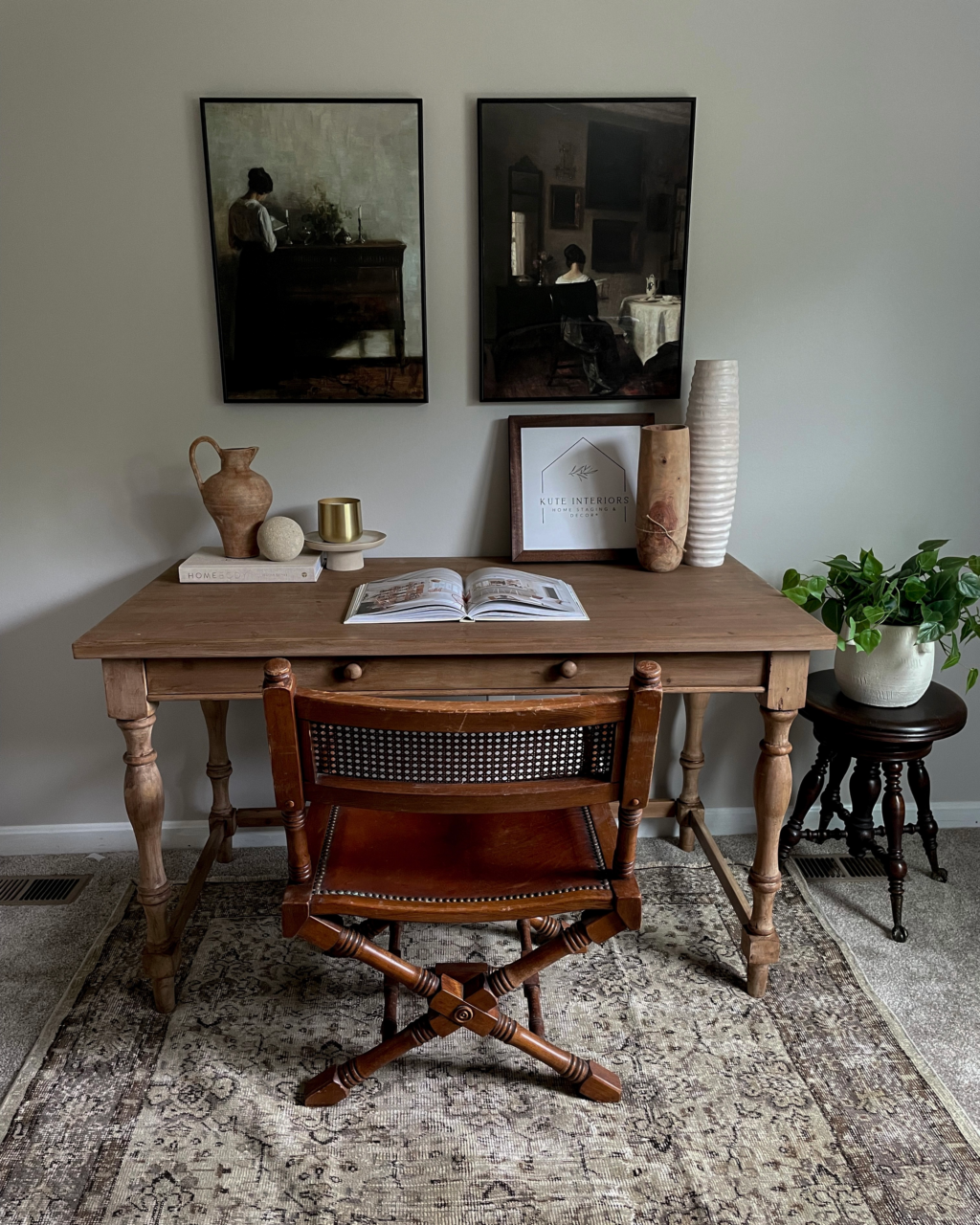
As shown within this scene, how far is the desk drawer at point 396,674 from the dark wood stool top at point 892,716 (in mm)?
677

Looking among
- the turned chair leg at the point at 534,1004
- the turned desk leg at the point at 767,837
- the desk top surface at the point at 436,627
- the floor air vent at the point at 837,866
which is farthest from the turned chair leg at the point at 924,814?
the turned chair leg at the point at 534,1004

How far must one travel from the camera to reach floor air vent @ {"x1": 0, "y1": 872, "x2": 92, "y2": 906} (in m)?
2.34

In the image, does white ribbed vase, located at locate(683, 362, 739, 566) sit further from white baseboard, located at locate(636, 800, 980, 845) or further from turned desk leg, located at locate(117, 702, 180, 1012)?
turned desk leg, located at locate(117, 702, 180, 1012)

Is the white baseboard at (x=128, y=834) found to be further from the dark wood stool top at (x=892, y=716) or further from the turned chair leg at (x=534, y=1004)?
the turned chair leg at (x=534, y=1004)

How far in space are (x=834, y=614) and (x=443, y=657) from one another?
39.8 inches

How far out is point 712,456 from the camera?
2.14 m

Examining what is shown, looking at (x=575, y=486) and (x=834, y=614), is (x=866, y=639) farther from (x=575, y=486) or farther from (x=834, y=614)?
(x=575, y=486)

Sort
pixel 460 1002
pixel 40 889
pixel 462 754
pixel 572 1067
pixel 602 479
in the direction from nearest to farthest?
pixel 462 754 < pixel 460 1002 < pixel 572 1067 < pixel 602 479 < pixel 40 889

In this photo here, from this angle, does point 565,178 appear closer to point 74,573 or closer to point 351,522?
point 351,522

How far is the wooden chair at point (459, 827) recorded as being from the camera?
130 centimetres

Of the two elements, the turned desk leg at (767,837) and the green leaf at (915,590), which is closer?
the turned desk leg at (767,837)

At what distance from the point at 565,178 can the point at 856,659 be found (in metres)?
1.35

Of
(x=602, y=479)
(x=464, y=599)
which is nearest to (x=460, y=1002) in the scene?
(x=464, y=599)

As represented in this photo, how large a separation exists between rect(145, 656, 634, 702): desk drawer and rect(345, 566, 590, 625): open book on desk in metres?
0.11
